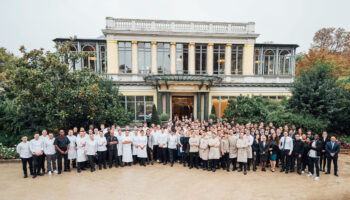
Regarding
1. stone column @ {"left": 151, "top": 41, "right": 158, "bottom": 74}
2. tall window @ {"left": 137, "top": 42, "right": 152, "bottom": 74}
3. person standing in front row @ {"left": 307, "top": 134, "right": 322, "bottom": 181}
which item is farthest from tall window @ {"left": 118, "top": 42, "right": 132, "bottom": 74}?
person standing in front row @ {"left": 307, "top": 134, "right": 322, "bottom": 181}

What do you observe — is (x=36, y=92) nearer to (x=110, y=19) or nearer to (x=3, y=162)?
(x=3, y=162)

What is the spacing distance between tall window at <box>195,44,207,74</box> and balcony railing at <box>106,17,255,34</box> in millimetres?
1647

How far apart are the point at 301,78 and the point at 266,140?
23.3ft

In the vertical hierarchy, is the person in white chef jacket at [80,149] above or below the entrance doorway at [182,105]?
below

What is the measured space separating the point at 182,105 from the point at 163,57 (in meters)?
5.76

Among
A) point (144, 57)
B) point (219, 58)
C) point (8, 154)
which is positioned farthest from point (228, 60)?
point (8, 154)

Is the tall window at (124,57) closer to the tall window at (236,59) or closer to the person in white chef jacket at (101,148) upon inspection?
the tall window at (236,59)

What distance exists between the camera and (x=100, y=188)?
22.4 feet

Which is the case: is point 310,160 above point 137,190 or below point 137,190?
above

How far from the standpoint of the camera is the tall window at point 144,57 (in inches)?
754

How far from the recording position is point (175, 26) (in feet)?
62.0

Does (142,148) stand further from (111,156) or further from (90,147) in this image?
(90,147)

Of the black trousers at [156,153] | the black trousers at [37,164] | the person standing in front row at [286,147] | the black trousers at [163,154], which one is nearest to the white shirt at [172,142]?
the black trousers at [163,154]

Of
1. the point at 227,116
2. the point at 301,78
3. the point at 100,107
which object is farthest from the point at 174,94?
the point at 301,78
